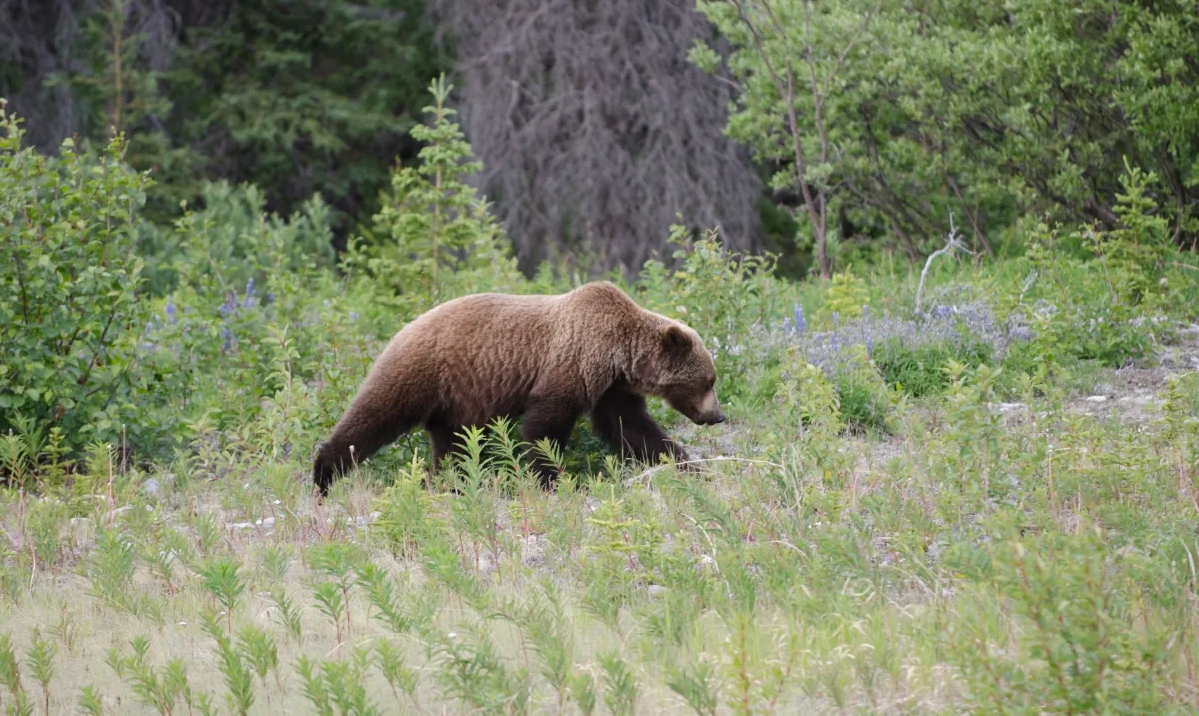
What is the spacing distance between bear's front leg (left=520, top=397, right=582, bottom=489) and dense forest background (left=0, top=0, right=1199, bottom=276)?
460 cm

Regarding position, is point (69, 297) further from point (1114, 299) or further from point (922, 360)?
point (1114, 299)

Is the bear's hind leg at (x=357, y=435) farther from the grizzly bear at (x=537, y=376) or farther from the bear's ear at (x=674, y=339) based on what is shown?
the bear's ear at (x=674, y=339)

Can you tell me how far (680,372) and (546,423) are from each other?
2.50ft

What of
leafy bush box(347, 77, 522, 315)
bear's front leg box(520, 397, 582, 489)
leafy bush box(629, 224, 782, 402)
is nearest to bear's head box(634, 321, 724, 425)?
bear's front leg box(520, 397, 582, 489)

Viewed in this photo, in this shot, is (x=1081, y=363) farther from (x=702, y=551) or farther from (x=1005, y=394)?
(x=702, y=551)

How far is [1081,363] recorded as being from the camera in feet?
23.9

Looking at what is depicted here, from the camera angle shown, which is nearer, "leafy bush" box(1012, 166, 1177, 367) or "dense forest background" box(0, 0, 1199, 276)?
"leafy bush" box(1012, 166, 1177, 367)

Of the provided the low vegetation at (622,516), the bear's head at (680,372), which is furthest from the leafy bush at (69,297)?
the bear's head at (680,372)

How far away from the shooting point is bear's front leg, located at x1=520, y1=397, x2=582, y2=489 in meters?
6.38

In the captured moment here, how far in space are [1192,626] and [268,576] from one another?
3.17 metres

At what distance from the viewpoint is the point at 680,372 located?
6.62m

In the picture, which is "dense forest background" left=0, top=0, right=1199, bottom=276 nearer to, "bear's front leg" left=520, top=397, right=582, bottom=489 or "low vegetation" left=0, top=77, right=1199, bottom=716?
"low vegetation" left=0, top=77, right=1199, bottom=716

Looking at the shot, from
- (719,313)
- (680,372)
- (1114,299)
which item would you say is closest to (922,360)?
(719,313)

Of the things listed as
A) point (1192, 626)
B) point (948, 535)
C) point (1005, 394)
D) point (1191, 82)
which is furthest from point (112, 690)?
point (1191, 82)
